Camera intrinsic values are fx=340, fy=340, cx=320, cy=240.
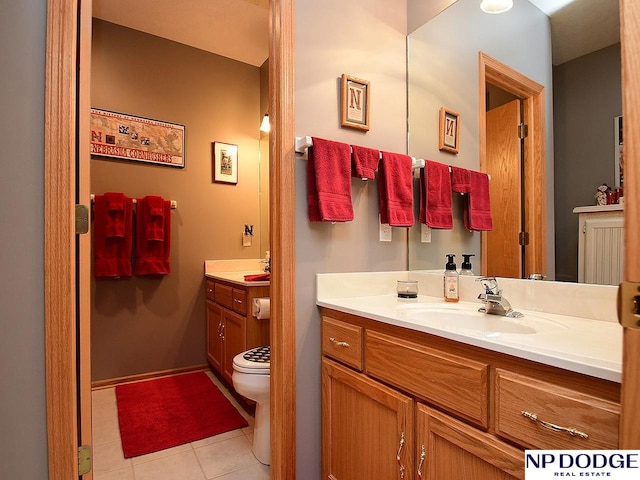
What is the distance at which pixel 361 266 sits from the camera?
165 cm

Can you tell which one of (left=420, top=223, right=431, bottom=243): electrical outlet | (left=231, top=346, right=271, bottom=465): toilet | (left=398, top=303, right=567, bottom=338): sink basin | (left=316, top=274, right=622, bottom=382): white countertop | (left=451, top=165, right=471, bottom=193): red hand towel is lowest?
(left=231, top=346, right=271, bottom=465): toilet

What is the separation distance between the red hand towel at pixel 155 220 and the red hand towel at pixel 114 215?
18cm

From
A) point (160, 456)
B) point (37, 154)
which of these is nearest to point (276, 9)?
point (37, 154)

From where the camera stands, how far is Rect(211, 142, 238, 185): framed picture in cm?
311

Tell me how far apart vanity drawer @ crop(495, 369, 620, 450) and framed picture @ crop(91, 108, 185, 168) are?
2.90 metres

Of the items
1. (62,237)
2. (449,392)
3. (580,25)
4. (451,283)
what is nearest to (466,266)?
(451,283)

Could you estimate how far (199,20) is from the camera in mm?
2678

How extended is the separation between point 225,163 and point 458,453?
2859 mm

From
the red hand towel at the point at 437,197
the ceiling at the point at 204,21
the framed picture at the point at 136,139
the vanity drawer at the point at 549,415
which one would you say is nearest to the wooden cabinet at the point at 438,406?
the vanity drawer at the point at 549,415

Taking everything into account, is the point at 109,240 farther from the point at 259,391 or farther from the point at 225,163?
the point at 259,391

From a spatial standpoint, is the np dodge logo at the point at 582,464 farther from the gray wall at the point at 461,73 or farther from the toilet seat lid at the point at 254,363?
the toilet seat lid at the point at 254,363

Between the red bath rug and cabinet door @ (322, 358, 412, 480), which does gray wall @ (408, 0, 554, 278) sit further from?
the red bath rug

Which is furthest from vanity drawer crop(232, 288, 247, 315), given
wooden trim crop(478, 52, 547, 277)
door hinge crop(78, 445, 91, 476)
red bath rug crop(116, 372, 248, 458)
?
wooden trim crop(478, 52, 547, 277)

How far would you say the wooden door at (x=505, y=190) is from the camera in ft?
4.65
